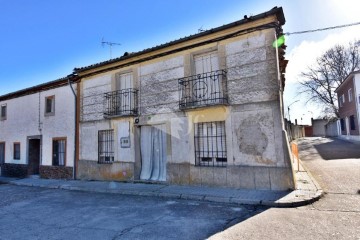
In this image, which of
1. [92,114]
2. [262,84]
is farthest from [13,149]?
[262,84]

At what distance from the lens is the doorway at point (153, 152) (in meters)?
9.76

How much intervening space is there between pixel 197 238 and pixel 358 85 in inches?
934

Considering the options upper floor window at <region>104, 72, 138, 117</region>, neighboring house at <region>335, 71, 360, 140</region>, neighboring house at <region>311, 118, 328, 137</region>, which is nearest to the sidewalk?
upper floor window at <region>104, 72, 138, 117</region>

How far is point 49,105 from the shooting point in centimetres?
1397

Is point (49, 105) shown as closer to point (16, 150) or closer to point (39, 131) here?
point (39, 131)

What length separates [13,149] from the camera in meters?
15.8

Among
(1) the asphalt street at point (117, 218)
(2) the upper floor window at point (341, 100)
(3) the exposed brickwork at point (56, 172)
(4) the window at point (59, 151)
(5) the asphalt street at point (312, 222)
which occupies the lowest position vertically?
(1) the asphalt street at point (117, 218)

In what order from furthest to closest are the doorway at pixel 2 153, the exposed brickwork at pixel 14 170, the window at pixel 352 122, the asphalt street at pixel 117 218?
the window at pixel 352 122, the doorway at pixel 2 153, the exposed brickwork at pixel 14 170, the asphalt street at pixel 117 218

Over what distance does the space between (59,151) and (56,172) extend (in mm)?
1077

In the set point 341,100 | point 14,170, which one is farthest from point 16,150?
point 341,100

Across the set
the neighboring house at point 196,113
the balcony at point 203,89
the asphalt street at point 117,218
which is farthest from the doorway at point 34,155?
the balcony at point 203,89

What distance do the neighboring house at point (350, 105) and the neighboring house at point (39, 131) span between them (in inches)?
898

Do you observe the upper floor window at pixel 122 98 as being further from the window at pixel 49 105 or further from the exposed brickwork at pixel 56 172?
the window at pixel 49 105

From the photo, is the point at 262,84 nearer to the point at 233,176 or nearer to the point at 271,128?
the point at 271,128
